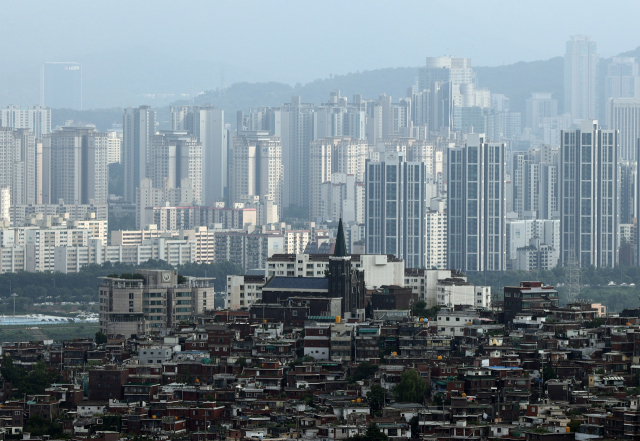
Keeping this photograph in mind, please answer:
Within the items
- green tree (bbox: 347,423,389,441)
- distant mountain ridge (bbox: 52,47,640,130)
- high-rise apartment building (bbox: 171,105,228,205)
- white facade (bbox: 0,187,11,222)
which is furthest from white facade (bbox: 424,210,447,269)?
distant mountain ridge (bbox: 52,47,640,130)

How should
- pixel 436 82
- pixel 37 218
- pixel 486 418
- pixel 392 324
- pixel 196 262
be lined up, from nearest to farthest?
1. pixel 486 418
2. pixel 392 324
3. pixel 196 262
4. pixel 37 218
5. pixel 436 82

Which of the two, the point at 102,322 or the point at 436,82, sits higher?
the point at 436,82

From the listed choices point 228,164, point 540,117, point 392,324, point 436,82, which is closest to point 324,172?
point 228,164

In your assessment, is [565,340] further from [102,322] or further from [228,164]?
[228,164]

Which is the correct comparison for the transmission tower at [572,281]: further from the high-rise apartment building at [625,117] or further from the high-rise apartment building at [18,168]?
the high-rise apartment building at [625,117]

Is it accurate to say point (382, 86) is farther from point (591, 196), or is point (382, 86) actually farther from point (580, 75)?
point (591, 196)

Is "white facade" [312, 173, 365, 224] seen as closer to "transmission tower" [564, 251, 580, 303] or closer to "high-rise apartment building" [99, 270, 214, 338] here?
"transmission tower" [564, 251, 580, 303]

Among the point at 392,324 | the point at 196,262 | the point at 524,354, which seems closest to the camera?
the point at 524,354
